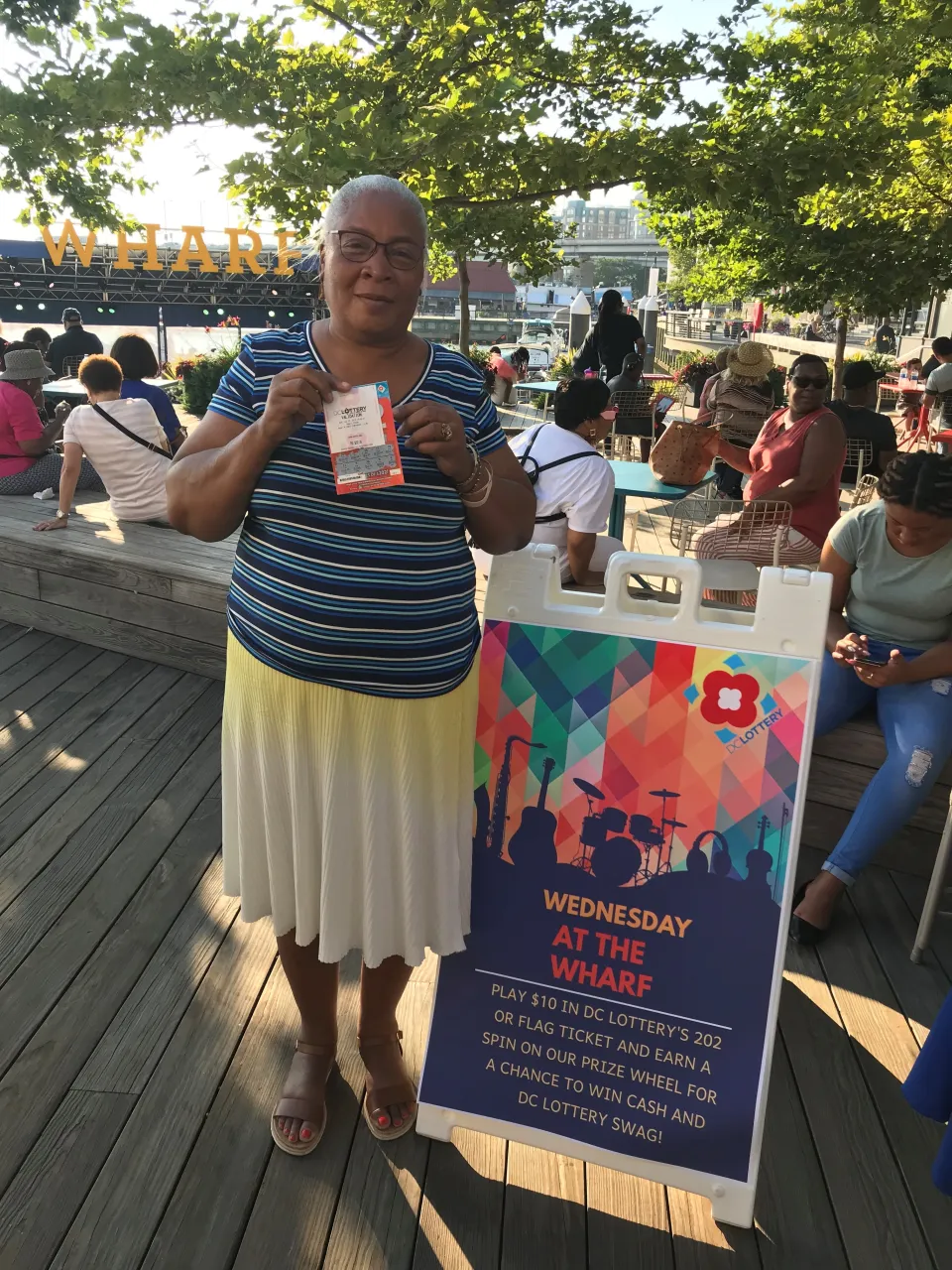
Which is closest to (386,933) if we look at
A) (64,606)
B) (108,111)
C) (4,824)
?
(4,824)

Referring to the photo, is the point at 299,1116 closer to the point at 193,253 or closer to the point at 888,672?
the point at 888,672

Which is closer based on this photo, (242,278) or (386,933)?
(386,933)

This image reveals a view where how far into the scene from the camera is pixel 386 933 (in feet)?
5.33

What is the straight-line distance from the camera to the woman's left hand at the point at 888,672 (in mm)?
2480

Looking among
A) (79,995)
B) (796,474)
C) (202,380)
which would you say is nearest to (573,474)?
(796,474)

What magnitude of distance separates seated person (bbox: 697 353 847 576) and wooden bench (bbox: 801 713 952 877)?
1.41 m

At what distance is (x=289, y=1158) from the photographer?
1.77 meters

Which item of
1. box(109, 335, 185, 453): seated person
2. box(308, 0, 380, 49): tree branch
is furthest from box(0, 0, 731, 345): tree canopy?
box(109, 335, 185, 453): seated person

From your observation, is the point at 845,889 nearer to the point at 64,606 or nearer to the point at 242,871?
the point at 242,871

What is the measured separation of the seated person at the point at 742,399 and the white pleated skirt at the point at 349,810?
15.2ft

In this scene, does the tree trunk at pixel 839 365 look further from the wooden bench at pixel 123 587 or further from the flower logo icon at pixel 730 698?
the flower logo icon at pixel 730 698

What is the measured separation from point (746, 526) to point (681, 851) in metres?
2.77

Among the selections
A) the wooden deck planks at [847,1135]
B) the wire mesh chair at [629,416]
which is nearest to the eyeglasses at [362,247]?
the wooden deck planks at [847,1135]

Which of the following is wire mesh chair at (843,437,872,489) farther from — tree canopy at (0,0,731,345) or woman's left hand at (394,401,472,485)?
woman's left hand at (394,401,472,485)
